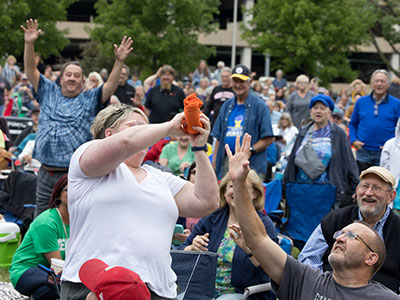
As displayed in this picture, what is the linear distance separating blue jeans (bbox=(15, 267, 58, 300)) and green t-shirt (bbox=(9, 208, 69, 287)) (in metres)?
0.06

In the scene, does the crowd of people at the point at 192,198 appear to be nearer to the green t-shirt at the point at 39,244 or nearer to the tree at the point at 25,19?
the green t-shirt at the point at 39,244

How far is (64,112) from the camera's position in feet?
18.2

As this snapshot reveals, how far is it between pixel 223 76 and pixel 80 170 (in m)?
7.57

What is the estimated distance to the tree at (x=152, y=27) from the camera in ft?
81.0

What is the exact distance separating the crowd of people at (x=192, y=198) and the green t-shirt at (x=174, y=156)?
0.6 inches

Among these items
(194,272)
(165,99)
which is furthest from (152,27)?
(194,272)

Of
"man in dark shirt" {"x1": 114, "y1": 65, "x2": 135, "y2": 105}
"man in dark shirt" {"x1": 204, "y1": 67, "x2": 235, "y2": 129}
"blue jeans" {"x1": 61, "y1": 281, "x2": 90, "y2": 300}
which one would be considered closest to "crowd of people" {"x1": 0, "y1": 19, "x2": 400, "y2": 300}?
"blue jeans" {"x1": 61, "y1": 281, "x2": 90, "y2": 300}

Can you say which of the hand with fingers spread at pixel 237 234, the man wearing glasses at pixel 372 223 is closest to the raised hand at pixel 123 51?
the hand with fingers spread at pixel 237 234

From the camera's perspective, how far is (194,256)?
3754 mm

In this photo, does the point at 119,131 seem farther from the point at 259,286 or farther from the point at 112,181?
the point at 259,286

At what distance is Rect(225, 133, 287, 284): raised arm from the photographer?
3009 millimetres

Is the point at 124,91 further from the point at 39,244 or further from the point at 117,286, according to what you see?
the point at 117,286

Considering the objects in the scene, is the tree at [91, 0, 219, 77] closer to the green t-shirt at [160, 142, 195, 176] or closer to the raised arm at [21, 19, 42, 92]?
the green t-shirt at [160, 142, 195, 176]

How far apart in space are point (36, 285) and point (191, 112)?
8.75 feet
